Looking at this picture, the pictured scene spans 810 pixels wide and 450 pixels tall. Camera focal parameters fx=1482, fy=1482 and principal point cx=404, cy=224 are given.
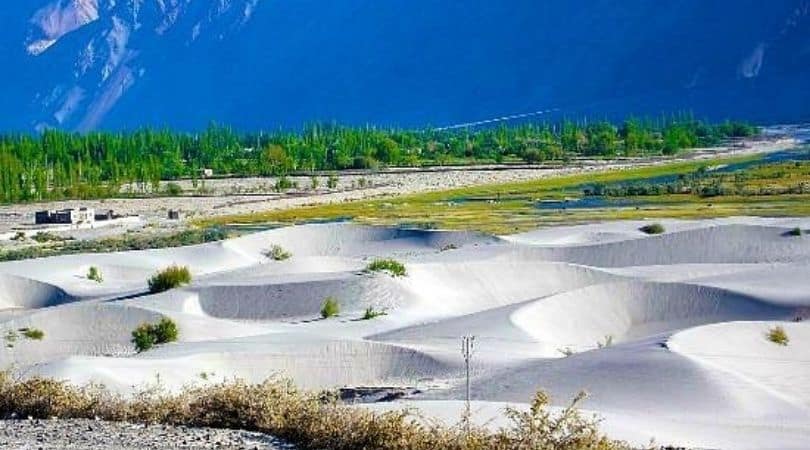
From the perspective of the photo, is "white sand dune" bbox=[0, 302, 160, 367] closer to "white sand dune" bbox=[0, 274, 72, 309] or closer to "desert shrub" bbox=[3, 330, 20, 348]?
"desert shrub" bbox=[3, 330, 20, 348]

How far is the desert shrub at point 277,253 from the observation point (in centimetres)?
6249

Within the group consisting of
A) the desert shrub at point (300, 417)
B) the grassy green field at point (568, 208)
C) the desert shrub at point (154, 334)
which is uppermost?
the desert shrub at point (300, 417)

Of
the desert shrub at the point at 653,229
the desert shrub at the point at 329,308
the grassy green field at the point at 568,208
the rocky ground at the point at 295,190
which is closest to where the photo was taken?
the desert shrub at the point at 329,308

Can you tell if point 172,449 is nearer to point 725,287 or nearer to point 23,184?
point 725,287

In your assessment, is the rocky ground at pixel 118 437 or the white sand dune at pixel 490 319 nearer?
the rocky ground at pixel 118 437

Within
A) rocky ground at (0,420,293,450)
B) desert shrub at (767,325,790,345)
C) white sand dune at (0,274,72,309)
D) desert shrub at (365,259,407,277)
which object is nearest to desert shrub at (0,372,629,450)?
rocky ground at (0,420,293,450)

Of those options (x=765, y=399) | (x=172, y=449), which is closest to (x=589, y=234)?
(x=765, y=399)

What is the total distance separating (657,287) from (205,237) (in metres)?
31.1

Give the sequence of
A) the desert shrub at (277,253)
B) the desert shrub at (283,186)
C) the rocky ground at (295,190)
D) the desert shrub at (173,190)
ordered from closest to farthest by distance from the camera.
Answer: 1. the desert shrub at (277,253)
2. the rocky ground at (295,190)
3. the desert shrub at (173,190)
4. the desert shrub at (283,186)

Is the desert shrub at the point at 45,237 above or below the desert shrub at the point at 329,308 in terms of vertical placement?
above

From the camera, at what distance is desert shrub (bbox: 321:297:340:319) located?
45753 millimetres

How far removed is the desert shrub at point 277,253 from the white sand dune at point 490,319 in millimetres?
486

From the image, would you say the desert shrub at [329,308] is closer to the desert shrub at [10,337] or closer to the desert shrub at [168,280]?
the desert shrub at [168,280]

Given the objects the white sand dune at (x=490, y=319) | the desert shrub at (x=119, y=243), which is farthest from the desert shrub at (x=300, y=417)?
the desert shrub at (x=119, y=243)
